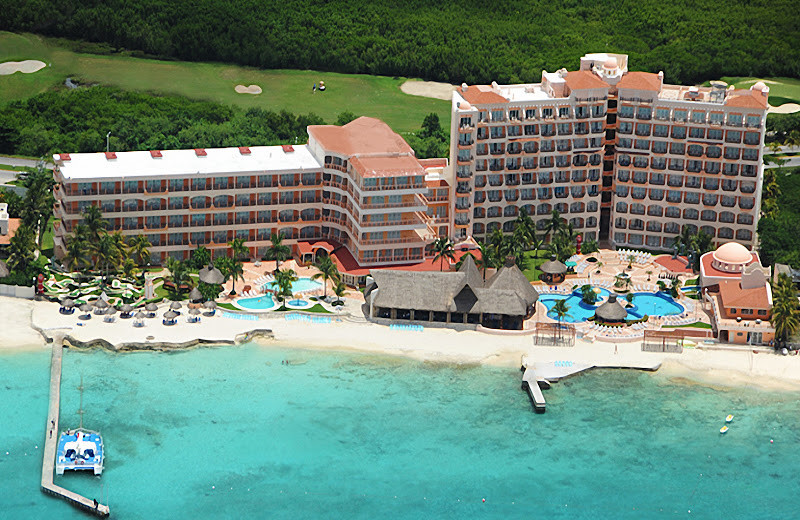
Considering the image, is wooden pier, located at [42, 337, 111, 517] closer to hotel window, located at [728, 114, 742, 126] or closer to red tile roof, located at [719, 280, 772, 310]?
red tile roof, located at [719, 280, 772, 310]

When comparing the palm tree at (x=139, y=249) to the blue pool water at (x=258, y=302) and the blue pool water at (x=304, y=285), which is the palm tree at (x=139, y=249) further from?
the blue pool water at (x=304, y=285)

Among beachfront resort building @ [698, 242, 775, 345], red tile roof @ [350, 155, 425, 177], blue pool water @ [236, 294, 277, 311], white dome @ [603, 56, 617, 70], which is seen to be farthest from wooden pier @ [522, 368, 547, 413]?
white dome @ [603, 56, 617, 70]

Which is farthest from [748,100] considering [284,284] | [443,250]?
[284,284]

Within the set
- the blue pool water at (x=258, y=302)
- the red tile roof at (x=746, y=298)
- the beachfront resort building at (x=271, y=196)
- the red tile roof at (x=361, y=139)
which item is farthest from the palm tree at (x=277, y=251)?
the red tile roof at (x=746, y=298)

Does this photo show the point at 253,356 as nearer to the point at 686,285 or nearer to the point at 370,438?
the point at 370,438

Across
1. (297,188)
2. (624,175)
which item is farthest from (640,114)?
(297,188)

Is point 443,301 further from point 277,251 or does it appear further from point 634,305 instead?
point 634,305

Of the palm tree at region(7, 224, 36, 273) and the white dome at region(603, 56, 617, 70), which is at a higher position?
the white dome at region(603, 56, 617, 70)
